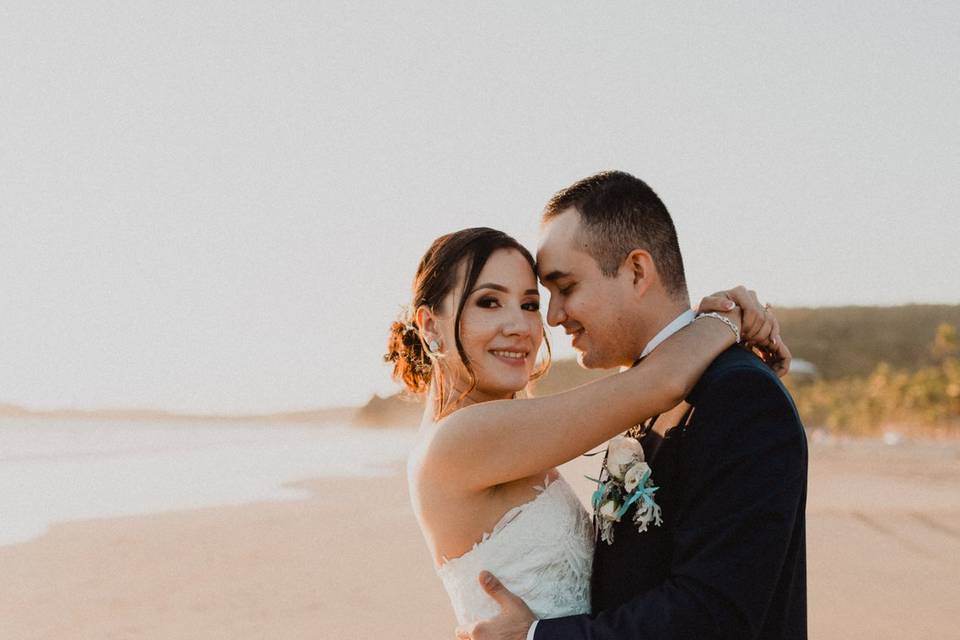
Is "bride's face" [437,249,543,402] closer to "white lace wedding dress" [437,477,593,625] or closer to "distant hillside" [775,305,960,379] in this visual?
"white lace wedding dress" [437,477,593,625]

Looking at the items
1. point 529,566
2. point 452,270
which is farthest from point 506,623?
point 452,270

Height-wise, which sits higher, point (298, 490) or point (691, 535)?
point (691, 535)

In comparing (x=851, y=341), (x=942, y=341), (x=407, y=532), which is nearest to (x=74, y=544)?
(x=407, y=532)

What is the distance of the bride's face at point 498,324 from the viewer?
155 inches

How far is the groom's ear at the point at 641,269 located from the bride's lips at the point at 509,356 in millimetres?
725

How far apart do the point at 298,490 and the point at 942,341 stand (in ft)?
69.5

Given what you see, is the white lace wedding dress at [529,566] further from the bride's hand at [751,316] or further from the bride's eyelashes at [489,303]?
the bride's hand at [751,316]

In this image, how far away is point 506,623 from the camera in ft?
10.8

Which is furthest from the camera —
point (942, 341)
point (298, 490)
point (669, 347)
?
point (942, 341)

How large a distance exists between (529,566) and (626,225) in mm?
1365

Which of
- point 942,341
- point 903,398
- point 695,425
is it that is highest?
point 695,425

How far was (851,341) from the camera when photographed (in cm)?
9125

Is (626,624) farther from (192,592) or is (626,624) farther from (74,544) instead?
(74,544)

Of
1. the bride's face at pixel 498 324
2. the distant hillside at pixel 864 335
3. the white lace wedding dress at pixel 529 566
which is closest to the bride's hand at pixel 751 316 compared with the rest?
the bride's face at pixel 498 324
